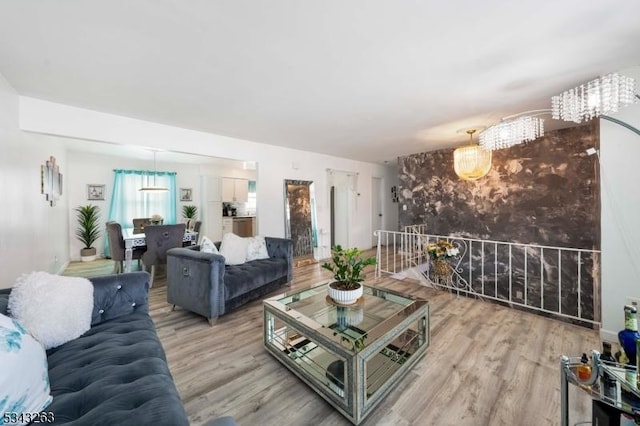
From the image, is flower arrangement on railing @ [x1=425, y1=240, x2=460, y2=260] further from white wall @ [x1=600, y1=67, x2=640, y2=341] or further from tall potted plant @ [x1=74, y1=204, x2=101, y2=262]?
tall potted plant @ [x1=74, y1=204, x2=101, y2=262]

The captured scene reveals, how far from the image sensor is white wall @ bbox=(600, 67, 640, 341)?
6.59 ft

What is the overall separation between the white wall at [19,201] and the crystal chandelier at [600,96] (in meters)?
4.35

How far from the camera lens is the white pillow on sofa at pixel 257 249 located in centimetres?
332

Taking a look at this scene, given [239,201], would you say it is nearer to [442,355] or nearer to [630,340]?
[442,355]

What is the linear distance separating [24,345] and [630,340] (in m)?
2.54

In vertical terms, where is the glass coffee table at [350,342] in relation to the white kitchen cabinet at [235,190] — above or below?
below

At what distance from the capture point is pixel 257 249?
338 centimetres

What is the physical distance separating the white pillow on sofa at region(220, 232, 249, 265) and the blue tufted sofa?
1.41 meters

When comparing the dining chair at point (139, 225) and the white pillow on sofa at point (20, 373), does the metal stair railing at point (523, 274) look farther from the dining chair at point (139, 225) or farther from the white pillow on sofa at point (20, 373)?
the dining chair at point (139, 225)

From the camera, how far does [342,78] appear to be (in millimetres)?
2125

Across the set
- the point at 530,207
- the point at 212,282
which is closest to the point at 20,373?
the point at 212,282

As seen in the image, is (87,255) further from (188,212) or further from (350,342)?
(350,342)

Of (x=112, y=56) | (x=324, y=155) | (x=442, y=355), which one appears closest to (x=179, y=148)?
(x=112, y=56)

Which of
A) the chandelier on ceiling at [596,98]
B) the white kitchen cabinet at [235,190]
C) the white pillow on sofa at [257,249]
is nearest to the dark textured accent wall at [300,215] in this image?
the white pillow on sofa at [257,249]
